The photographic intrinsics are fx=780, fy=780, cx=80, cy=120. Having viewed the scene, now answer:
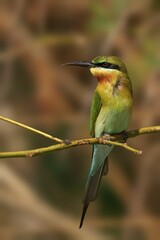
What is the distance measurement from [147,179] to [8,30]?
770 millimetres

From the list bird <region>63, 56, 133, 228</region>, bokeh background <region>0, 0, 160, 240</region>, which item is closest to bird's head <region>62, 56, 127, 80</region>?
bird <region>63, 56, 133, 228</region>

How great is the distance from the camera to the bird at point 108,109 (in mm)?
1435

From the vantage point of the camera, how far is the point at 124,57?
2762mm

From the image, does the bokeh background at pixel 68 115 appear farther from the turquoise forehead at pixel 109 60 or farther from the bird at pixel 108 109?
the turquoise forehead at pixel 109 60

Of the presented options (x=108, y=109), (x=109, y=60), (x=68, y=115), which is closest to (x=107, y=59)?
(x=109, y=60)

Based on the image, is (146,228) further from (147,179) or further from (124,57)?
(124,57)

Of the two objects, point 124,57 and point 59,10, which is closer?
point 124,57

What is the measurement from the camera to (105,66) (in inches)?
55.0

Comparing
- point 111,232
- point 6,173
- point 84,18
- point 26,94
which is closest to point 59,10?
point 84,18

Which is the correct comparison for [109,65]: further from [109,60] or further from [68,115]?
[68,115]

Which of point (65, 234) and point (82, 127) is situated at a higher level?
point (82, 127)

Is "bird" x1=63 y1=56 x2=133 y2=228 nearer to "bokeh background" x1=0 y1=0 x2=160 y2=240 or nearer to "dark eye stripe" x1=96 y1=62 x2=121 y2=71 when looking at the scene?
"dark eye stripe" x1=96 y1=62 x2=121 y2=71

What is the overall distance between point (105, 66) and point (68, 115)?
4.92ft

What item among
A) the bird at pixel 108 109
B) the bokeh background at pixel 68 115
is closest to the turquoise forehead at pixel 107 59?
the bird at pixel 108 109
